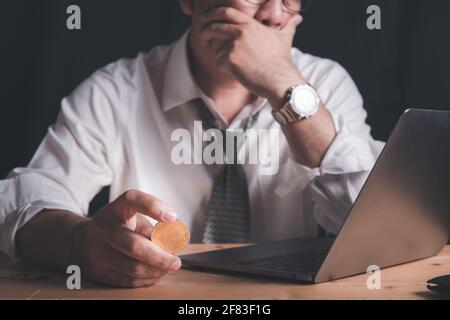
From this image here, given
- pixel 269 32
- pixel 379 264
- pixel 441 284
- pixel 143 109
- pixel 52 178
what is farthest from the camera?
pixel 143 109

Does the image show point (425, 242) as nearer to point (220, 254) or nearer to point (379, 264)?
point (379, 264)

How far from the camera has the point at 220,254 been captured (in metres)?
1.12

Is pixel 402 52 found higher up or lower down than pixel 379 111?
higher up

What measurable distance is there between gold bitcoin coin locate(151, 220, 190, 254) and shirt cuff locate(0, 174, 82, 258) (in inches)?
14.7

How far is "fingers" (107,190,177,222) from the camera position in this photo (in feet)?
2.84

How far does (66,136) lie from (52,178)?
203 millimetres

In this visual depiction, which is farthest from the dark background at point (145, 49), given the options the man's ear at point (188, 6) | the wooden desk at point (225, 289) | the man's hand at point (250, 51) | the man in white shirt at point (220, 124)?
the wooden desk at point (225, 289)

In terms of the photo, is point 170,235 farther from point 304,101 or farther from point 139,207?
point 304,101

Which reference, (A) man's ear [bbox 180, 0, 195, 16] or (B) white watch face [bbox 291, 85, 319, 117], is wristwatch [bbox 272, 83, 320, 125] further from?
(A) man's ear [bbox 180, 0, 195, 16]

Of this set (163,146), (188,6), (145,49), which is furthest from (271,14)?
(145,49)

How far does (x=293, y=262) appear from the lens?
1029mm

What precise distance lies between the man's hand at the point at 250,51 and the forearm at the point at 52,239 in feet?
2.06

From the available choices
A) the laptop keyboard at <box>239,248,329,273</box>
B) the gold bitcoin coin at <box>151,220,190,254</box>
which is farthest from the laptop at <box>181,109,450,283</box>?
the gold bitcoin coin at <box>151,220,190,254</box>

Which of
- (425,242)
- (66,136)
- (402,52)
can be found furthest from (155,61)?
(425,242)
